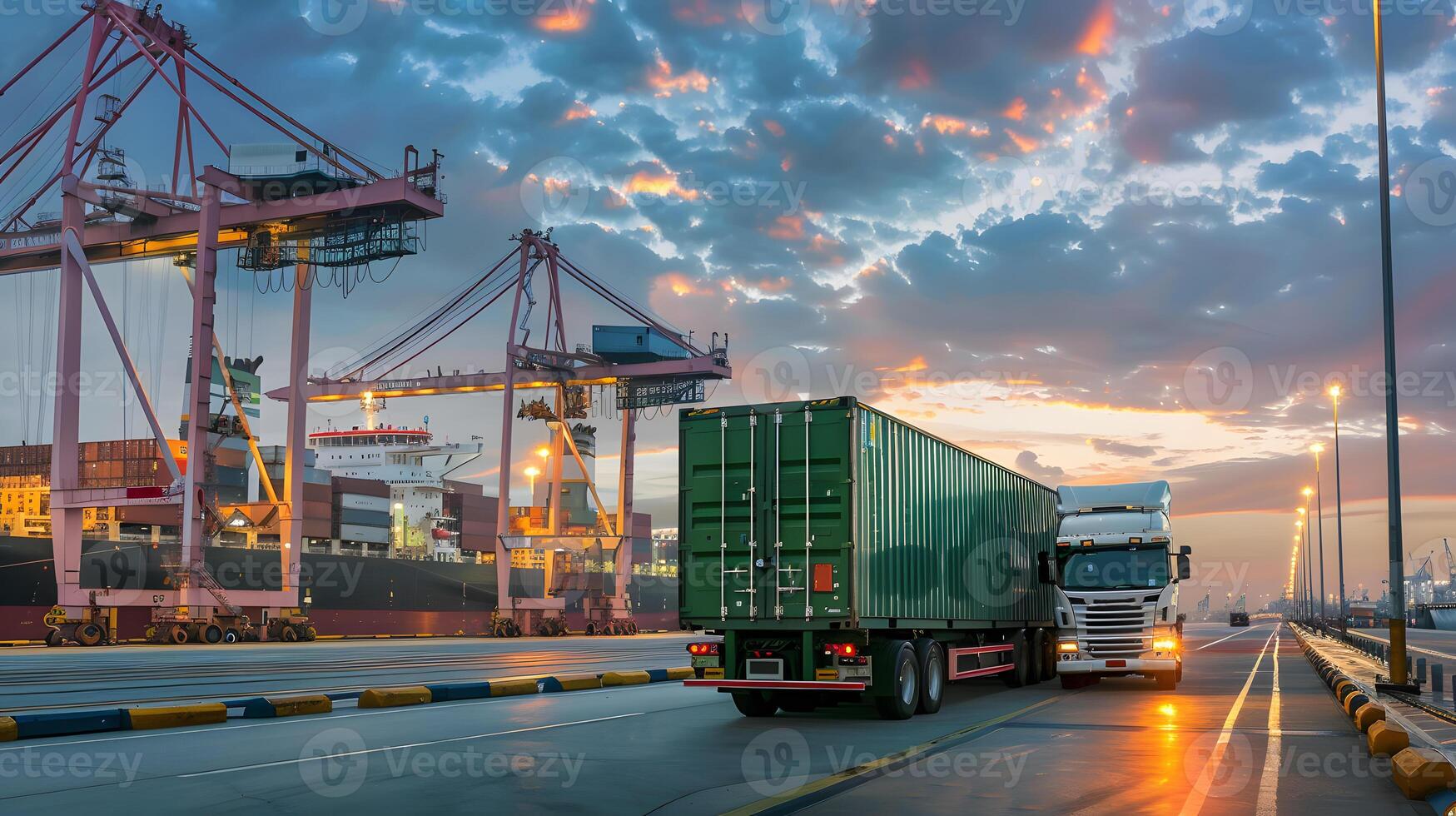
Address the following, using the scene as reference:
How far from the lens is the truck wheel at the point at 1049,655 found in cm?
2306

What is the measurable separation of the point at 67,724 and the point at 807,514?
324 inches

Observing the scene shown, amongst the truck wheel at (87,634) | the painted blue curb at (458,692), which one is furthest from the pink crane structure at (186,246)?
the painted blue curb at (458,692)

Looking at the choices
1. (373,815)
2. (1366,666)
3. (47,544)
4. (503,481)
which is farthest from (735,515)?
(503,481)

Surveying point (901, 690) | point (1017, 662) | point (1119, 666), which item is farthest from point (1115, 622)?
point (901, 690)

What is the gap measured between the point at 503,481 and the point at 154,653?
29464mm

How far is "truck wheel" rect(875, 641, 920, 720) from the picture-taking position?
→ 14.4m

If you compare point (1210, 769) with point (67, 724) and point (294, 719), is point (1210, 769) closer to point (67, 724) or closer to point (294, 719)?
point (294, 719)

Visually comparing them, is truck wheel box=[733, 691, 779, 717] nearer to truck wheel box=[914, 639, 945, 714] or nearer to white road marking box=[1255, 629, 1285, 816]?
truck wheel box=[914, 639, 945, 714]

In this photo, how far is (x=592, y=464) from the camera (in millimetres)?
105375

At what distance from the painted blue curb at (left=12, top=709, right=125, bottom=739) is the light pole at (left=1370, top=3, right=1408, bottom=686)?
1752 cm

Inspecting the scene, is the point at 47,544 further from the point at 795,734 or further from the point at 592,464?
the point at 592,464

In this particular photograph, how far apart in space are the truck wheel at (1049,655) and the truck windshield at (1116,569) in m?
2.98

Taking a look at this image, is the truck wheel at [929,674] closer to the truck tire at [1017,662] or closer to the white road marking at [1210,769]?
the white road marking at [1210,769]

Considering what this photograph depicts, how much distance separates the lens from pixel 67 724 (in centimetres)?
1226
